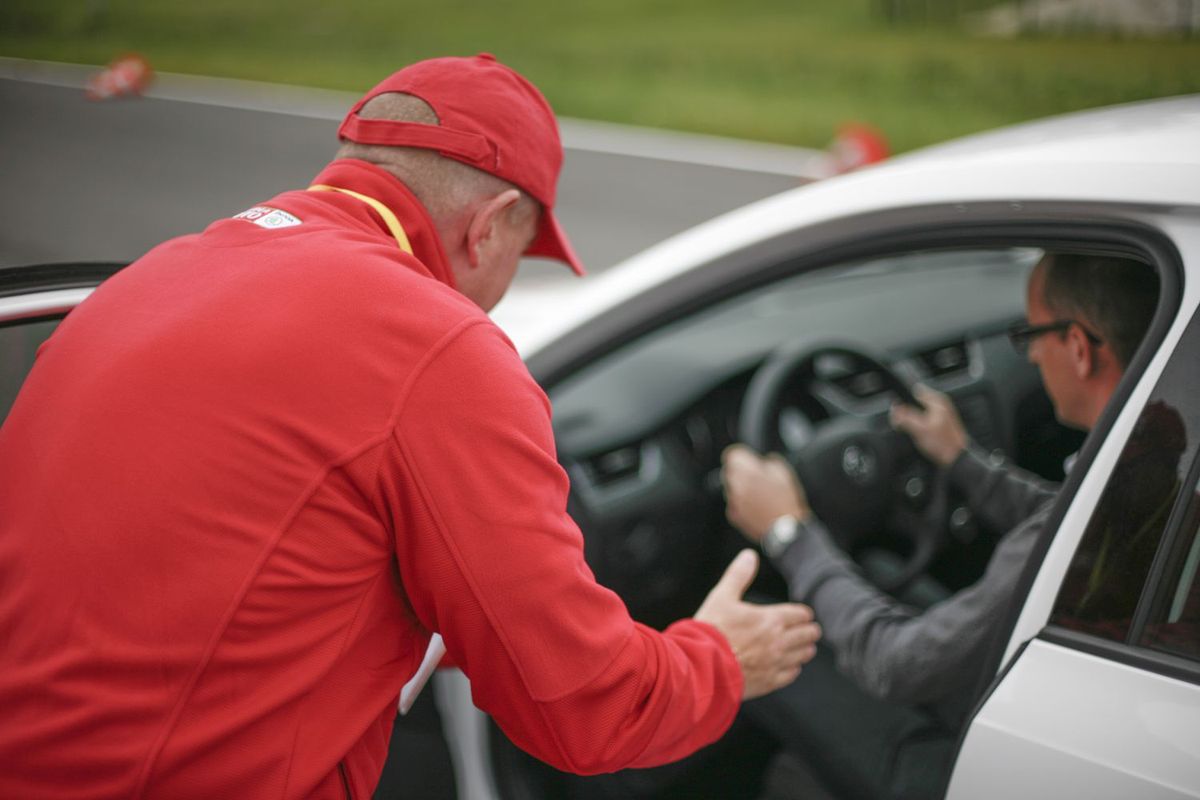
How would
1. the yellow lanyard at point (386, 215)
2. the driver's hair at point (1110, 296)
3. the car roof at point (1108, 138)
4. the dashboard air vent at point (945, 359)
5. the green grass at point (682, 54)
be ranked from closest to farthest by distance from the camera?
the yellow lanyard at point (386, 215), the car roof at point (1108, 138), the driver's hair at point (1110, 296), the dashboard air vent at point (945, 359), the green grass at point (682, 54)

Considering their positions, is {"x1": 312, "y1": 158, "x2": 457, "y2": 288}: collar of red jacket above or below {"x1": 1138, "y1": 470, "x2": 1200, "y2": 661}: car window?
above

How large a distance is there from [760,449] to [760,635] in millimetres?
946

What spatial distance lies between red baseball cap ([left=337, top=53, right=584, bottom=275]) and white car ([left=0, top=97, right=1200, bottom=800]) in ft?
1.68

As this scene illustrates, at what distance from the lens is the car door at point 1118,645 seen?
1322mm

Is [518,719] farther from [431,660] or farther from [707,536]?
[707,536]

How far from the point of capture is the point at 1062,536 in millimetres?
1471

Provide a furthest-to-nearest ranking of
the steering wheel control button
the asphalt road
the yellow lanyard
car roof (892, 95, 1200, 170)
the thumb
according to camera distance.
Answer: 1. the asphalt road
2. the steering wheel control button
3. the thumb
4. car roof (892, 95, 1200, 170)
5. the yellow lanyard

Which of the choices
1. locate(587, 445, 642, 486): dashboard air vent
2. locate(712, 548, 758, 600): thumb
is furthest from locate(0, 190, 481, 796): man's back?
locate(587, 445, 642, 486): dashboard air vent

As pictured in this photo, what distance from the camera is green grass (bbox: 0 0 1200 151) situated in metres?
11.2

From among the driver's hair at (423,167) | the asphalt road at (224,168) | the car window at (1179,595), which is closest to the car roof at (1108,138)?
the car window at (1179,595)

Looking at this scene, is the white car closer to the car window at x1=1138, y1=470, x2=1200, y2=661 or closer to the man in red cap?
the car window at x1=1138, y1=470, x2=1200, y2=661

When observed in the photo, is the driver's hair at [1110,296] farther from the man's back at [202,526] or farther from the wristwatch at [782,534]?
the man's back at [202,526]

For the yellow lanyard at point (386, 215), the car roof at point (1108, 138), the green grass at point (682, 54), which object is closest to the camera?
the yellow lanyard at point (386, 215)

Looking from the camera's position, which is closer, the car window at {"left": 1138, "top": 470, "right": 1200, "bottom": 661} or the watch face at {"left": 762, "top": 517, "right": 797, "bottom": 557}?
the car window at {"left": 1138, "top": 470, "right": 1200, "bottom": 661}
